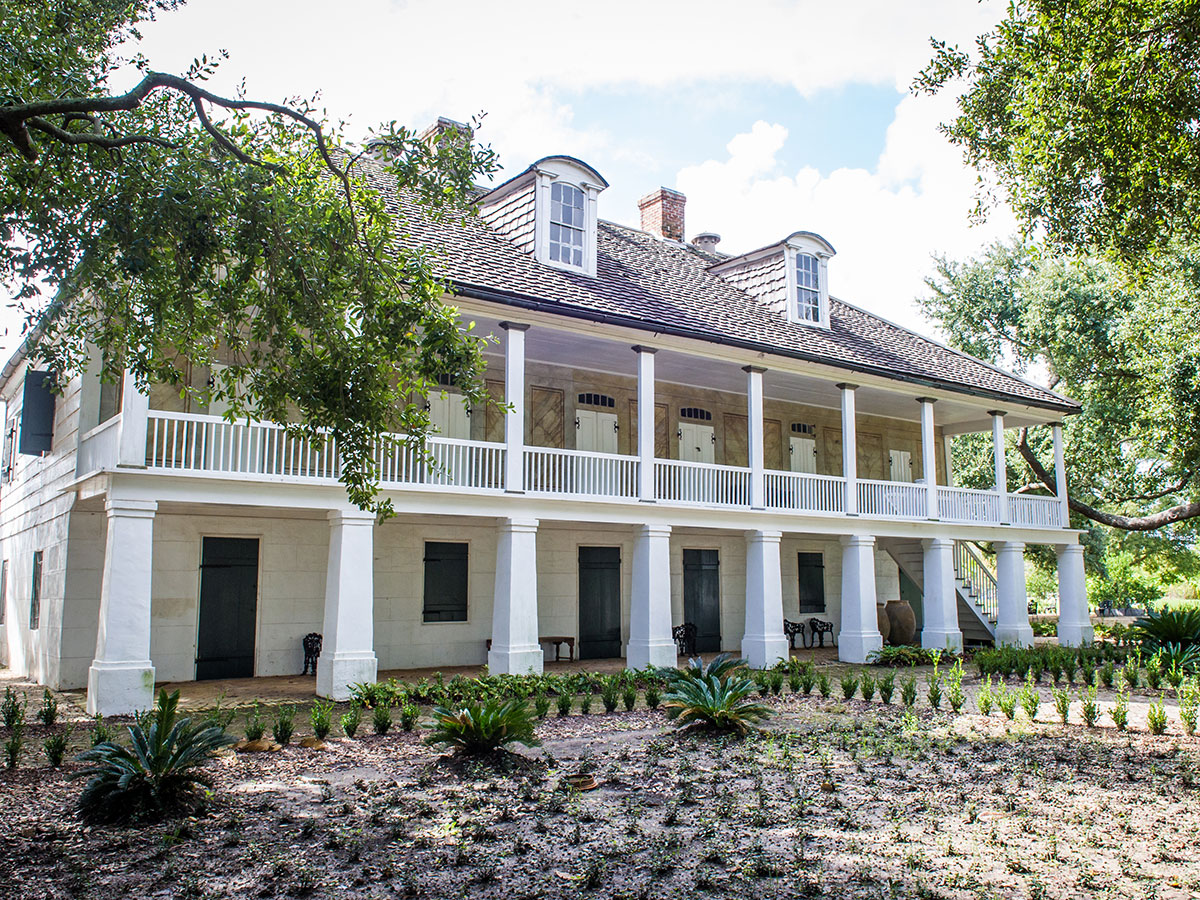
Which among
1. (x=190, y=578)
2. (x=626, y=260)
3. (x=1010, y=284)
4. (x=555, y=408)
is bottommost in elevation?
(x=190, y=578)

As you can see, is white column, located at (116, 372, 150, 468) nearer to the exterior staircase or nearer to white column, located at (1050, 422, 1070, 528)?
the exterior staircase

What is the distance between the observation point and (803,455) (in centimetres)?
2253

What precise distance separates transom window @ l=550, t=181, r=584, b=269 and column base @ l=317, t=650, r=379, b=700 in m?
8.17

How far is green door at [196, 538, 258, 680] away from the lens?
14.9 m

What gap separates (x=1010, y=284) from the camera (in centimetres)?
3428

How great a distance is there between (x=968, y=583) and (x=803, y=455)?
5999mm

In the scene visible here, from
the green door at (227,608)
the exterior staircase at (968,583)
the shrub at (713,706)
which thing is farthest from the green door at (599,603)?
the shrub at (713,706)

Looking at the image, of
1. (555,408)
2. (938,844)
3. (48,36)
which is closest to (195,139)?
(48,36)

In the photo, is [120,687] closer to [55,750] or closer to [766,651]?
[55,750]

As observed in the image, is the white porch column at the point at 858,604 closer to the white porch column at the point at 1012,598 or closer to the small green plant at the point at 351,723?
the white porch column at the point at 1012,598

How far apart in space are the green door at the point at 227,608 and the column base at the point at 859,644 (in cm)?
1115

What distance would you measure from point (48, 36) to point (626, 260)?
13.4 meters

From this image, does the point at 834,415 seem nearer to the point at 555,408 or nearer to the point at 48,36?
the point at 555,408

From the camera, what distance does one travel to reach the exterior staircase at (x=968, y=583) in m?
23.3
